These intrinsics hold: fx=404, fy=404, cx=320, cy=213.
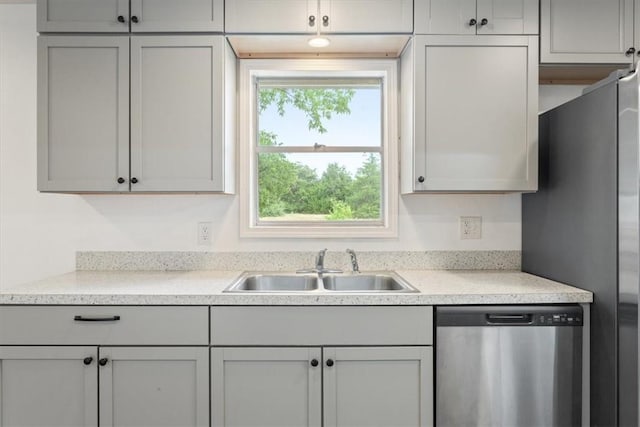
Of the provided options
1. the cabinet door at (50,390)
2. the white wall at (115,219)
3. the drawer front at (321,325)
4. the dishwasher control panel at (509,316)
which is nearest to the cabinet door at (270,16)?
the white wall at (115,219)

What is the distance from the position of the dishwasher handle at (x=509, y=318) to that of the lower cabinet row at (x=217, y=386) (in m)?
0.28

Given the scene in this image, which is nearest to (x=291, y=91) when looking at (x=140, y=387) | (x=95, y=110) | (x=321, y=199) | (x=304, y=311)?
(x=321, y=199)

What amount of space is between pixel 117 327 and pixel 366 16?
69.9 inches

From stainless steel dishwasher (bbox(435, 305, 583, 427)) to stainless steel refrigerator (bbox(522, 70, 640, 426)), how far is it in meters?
0.11

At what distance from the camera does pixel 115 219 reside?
2289mm

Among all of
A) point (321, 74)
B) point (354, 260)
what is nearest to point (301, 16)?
point (321, 74)

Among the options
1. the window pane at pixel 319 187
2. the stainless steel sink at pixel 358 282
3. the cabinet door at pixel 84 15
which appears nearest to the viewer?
the cabinet door at pixel 84 15

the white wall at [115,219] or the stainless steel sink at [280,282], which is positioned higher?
the white wall at [115,219]

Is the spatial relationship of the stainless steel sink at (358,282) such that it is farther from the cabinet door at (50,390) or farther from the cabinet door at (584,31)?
the cabinet door at (584,31)

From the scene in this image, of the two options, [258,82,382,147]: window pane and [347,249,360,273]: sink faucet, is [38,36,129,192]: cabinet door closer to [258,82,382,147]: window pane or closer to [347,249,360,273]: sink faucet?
[258,82,382,147]: window pane

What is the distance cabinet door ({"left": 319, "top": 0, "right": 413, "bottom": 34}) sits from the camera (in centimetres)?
193

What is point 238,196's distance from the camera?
2297mm

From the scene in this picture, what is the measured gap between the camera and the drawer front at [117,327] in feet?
5.39

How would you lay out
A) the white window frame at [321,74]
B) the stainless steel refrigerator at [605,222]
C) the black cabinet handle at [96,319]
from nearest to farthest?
the stainless steel refrigerator at [605,222] → the black cabinet handle at [96,319] → the white window frame at [321,74]
